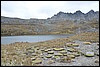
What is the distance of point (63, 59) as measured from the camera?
57.3 feet

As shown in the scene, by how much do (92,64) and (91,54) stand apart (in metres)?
2.58

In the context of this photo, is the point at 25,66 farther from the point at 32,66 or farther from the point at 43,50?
the point at 43,50

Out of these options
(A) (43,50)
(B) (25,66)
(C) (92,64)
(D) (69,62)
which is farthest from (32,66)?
(A) (43,50)

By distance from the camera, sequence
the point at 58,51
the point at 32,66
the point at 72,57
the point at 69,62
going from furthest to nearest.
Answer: the point at 58,51
the point at 72,57
the point at 69,62
the point at 32,66

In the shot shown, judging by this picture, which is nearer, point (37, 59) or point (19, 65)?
point (19, 65)

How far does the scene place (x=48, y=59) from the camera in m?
17.8

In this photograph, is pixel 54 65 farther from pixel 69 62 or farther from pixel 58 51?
pixel 58 51

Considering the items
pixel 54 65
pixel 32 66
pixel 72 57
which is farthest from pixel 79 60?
pixel 32 66

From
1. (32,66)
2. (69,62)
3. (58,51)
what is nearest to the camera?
(32,66)

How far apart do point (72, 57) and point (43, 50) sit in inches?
154

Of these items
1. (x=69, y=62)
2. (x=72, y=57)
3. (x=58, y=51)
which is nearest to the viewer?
(x=69, y=62)

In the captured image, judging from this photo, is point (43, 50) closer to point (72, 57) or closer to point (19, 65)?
point (72, 57)

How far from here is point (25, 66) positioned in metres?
15.5

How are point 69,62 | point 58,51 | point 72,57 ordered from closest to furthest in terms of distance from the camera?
point 69,62 → point 72,57 → point 58,51
